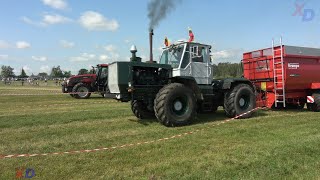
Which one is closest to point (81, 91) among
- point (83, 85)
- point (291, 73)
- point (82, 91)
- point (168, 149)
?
point (82, 91)

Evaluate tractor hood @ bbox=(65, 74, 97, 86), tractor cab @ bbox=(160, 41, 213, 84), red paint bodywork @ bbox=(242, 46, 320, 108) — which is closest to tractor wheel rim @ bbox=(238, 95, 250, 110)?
red paint bodywork @ bbox=(242, 46, 320, 108)

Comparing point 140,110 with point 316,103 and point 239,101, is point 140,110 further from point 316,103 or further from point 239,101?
point 316,103

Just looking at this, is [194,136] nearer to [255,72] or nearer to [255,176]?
[255,176]

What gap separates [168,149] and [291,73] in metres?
7.31

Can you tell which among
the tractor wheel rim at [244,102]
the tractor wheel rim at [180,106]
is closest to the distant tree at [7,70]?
the tractor wheel rim at [244,102]

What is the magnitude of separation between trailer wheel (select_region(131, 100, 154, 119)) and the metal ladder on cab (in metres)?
4.75

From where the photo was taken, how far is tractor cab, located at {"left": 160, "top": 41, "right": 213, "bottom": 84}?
10.2m

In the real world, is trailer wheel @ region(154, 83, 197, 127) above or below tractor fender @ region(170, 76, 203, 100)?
below

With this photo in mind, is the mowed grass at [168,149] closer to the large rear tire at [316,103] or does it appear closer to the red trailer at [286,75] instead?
the red trailer at [286,75]

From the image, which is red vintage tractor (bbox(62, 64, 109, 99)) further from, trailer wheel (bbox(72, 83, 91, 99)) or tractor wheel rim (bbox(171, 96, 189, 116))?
tractor wheel rim (bbox(171, 96, 189, 116))

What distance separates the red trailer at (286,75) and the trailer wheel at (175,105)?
3.87m

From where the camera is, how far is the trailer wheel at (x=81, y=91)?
22.4 meters

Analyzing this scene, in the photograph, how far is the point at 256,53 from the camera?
13.4m

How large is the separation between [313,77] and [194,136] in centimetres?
719
